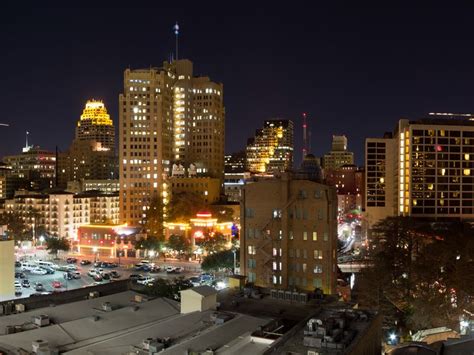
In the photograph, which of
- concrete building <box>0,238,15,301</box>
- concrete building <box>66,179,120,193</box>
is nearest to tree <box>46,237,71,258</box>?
concrete building <box>0,238,15,301</box>

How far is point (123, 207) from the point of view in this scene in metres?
124

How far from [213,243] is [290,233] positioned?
3766 cm

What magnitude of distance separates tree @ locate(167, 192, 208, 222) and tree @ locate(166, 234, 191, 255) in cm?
826

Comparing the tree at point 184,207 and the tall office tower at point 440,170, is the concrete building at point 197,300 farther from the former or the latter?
the tall office tower at point 440,170

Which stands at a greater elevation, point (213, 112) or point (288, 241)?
point (213, 112)

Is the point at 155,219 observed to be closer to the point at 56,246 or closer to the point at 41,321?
the point at 56,246

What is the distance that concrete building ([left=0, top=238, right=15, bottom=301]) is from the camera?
42.6 metres

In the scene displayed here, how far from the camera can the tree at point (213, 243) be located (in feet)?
311

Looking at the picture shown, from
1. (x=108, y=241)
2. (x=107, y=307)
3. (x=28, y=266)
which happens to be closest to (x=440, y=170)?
(x=108, y=241)

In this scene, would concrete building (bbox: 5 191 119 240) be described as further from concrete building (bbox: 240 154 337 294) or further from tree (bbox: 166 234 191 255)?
concrete building (bbox: 240 154 337 294)

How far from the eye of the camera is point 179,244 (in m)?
98.2

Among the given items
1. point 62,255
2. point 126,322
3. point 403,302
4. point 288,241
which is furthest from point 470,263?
point 62,255

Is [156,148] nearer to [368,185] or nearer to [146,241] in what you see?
[146,241]

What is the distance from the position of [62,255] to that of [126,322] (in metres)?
87.9
